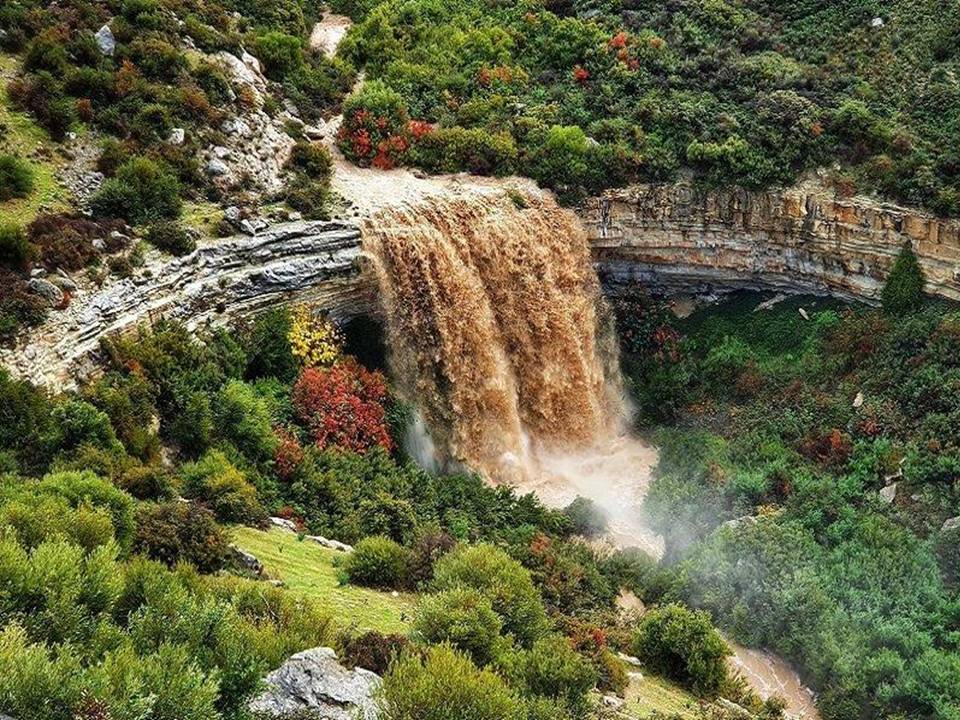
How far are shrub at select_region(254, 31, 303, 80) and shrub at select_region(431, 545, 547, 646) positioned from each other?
26554mm

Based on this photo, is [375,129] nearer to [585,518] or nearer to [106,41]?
[106,41]

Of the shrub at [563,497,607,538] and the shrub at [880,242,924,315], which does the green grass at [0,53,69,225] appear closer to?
the shrub at [563,497,607,538]

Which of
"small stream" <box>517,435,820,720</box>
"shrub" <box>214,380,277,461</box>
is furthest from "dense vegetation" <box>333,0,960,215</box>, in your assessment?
"shrub" <box>214,380,277,461</box>

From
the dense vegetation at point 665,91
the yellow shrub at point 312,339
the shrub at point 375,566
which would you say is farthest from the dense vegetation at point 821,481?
the yellow shrub at point 312,339

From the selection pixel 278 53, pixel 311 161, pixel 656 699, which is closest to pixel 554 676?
pixel 656 699

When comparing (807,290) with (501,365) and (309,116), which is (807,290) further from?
(309,116)

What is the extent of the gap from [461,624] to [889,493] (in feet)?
60.7

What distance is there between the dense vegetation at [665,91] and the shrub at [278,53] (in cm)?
336

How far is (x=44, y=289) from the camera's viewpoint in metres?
21.9

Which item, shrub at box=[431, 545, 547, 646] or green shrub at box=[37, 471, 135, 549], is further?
shrub at box=[431, 545, 547, 646]

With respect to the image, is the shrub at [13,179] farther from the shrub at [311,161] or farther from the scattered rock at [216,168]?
the shrub at [311,161]

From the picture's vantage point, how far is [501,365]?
33.2 meters

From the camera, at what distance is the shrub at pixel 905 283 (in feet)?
104

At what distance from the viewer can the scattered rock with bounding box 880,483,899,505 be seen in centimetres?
2692
